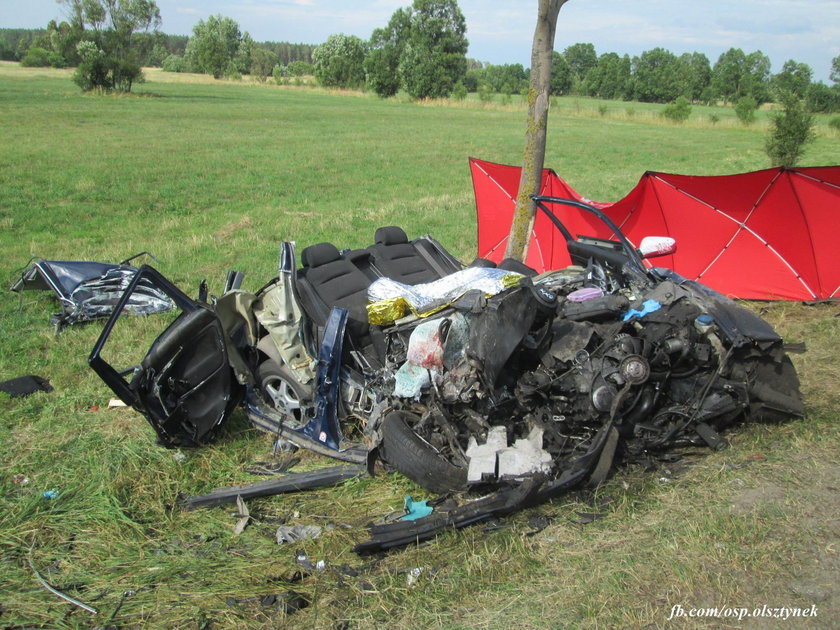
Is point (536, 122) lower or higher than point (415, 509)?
higher

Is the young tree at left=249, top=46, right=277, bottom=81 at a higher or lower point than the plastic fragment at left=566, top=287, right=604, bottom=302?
higher

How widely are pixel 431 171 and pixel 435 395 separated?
16.0 metres

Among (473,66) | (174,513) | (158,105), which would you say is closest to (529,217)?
(174,513)

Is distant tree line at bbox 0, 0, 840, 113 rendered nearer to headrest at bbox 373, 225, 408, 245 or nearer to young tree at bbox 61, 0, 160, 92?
young tree at bbox 61, 0, 160, 92

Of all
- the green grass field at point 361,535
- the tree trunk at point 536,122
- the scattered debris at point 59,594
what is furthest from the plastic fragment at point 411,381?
the tree trunk at point 536,122

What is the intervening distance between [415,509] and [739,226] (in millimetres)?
6616

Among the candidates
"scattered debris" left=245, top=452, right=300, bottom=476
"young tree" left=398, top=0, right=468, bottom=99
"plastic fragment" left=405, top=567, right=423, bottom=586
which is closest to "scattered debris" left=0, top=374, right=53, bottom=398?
"scattered debris" left=245, top=452, right=300, bottom=476

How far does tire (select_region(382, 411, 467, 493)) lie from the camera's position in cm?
383

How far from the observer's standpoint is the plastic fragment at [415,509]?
3.86 meters

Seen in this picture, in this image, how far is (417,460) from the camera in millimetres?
3883

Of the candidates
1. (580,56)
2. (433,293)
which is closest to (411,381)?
(433,293)

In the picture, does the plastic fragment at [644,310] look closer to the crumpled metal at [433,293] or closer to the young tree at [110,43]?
the crumpled metal at [433,293]

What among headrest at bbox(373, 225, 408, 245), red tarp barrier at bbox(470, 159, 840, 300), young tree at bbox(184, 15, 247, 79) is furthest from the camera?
young tree at bbox(184, 15, 247, 79)

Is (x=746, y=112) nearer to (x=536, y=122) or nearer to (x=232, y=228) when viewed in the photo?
(x=232, y=228)
